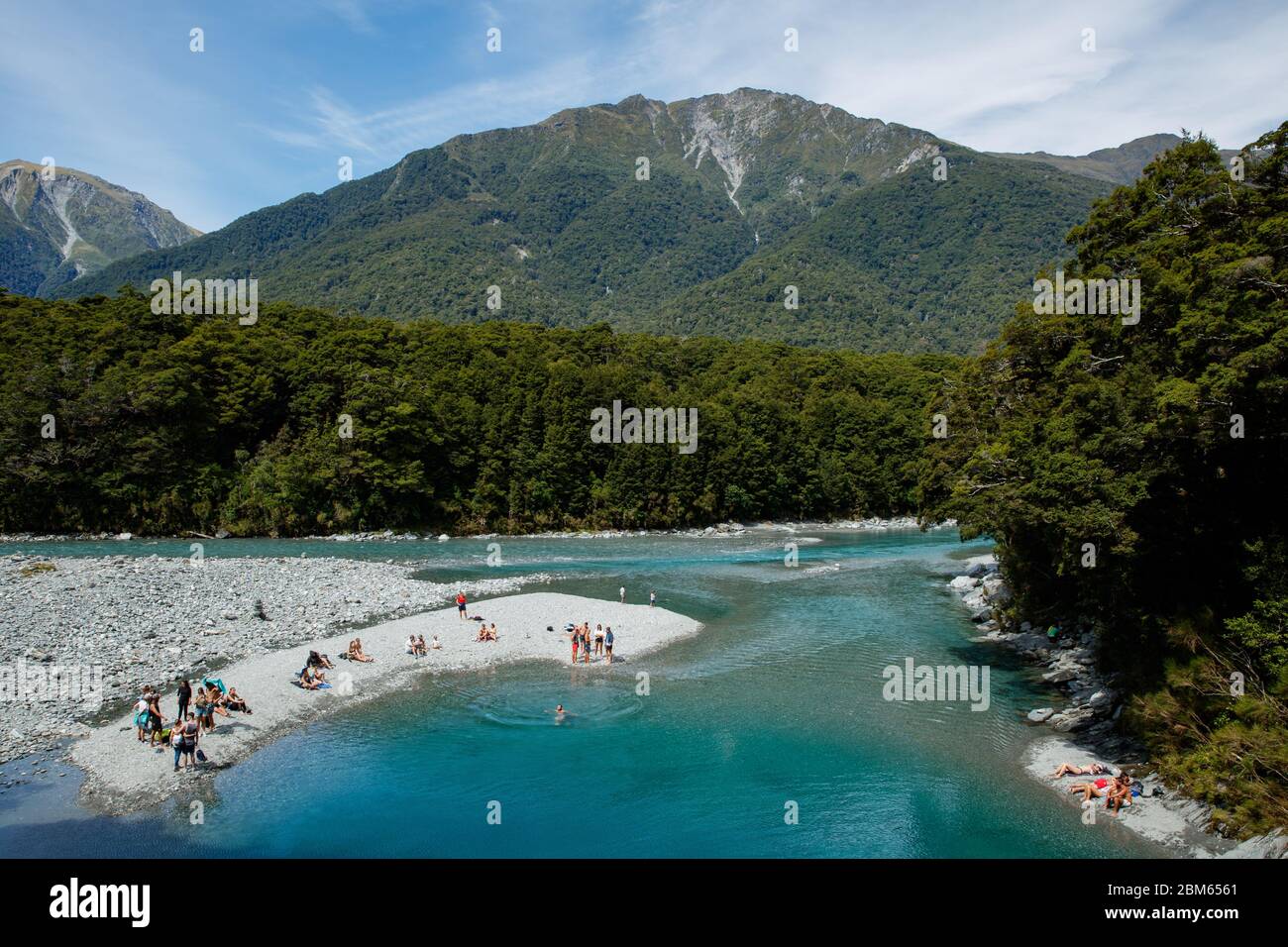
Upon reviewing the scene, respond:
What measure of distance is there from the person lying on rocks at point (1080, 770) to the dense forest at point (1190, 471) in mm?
1485

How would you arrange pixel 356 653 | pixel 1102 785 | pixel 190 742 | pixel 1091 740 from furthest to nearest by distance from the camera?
pixel 356 653
pixel 1091 740
pixel 190 742
pixel 1102 785

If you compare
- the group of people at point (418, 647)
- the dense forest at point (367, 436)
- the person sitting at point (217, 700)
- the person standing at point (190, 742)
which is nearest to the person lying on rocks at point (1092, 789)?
the person standing at point (190, 742)

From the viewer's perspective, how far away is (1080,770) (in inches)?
786

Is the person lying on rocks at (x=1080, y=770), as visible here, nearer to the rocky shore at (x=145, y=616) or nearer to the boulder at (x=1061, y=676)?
the boulder at (x=1061, y=676)

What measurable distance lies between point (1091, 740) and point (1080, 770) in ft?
9.48

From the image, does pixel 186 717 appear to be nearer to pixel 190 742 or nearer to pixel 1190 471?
pixel 190 742

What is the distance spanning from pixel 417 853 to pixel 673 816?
605 centimetres

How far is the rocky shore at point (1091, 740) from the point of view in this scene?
53.5 feet

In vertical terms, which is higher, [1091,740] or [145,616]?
[145,616]

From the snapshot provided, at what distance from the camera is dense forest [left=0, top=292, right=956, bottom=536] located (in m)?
65.4

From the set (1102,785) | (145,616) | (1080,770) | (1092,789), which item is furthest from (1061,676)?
(145,616)
